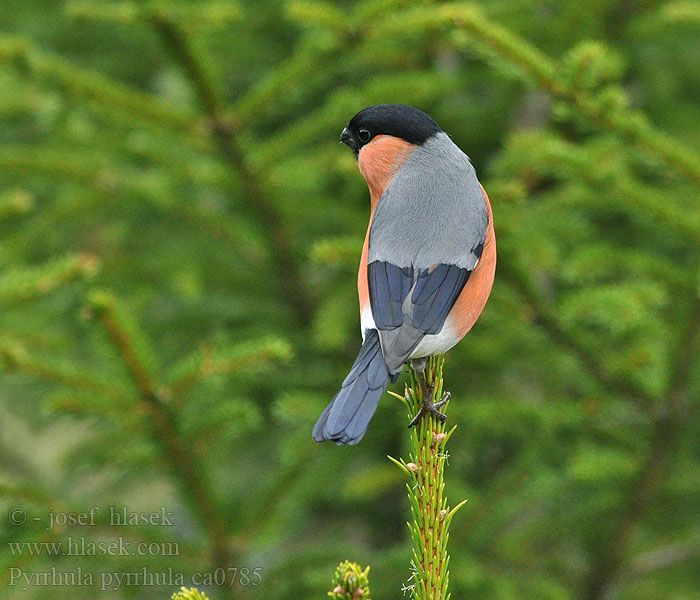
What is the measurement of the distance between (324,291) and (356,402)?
216 centimetres

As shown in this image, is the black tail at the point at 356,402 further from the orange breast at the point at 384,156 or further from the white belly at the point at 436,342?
the orange breast at the point at 384,156

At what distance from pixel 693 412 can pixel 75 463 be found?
9.41ft

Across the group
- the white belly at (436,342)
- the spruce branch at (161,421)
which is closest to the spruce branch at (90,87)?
the spruce branch at (161,421)

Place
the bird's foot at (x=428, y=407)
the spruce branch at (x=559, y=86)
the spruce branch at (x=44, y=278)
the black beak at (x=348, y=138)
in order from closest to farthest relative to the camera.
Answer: the bird's foot at (x=428, y=407)
the spruce branch at (x=44, y=278)
the spruce branch at (x=559, y=86)
the black beak at (x=348, y=138)

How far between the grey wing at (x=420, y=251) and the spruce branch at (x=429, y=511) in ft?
0.71

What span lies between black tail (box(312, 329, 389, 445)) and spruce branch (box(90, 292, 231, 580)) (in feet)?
2.28

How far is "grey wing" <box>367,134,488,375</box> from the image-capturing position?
7.88ft

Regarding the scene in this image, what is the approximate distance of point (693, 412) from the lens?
132 inches

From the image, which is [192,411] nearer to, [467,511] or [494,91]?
[467,511]

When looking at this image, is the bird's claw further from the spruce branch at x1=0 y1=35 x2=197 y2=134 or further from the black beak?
the spruce branch at x1=0 y1=35 x2=197 y2=134

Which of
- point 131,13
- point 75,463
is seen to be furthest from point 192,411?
point 131,13

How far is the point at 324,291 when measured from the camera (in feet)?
14.0

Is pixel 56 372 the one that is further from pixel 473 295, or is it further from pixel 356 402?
pixel 473 295

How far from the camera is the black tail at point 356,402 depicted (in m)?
2.02
